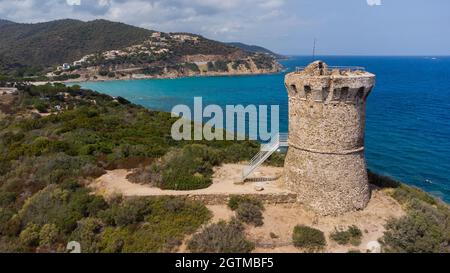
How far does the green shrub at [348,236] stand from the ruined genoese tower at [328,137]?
1070 millimetres

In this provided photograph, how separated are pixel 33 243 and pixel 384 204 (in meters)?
13.8

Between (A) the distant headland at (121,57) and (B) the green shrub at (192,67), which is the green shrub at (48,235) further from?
(B) the green shrub at (192,67)

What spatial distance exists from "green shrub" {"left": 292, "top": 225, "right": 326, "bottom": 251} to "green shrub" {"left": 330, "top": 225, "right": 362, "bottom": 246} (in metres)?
0.49

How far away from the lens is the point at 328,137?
14.0 meters

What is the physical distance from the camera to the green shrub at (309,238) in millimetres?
12805

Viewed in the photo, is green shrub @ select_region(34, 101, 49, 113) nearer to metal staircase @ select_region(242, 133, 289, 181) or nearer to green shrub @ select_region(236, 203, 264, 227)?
metal staircase @ select_region(242, 133, 289, 181)

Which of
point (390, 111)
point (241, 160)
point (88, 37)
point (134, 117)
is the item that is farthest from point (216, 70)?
point (241, 160)

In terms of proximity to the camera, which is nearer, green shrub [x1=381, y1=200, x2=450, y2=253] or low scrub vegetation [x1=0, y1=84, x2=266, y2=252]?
green shrub [x1=381, y1=200, x2=450, y2=253]

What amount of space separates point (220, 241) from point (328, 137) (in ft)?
18.5

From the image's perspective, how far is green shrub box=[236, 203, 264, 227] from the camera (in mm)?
13906

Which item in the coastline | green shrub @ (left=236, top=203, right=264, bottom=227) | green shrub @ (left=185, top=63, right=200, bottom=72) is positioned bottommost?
green shrub @ (left=236, top=203, right=264, bottom=227)

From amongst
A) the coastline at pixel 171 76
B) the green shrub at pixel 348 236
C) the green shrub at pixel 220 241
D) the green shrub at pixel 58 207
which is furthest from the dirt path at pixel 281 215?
the coastline at pixel 171 76

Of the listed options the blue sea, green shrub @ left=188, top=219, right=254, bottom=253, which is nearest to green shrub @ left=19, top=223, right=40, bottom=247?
green shrub @ left=188, top=219, right=254, bottom=253

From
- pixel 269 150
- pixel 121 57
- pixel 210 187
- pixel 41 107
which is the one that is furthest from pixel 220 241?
pixel 121 57
